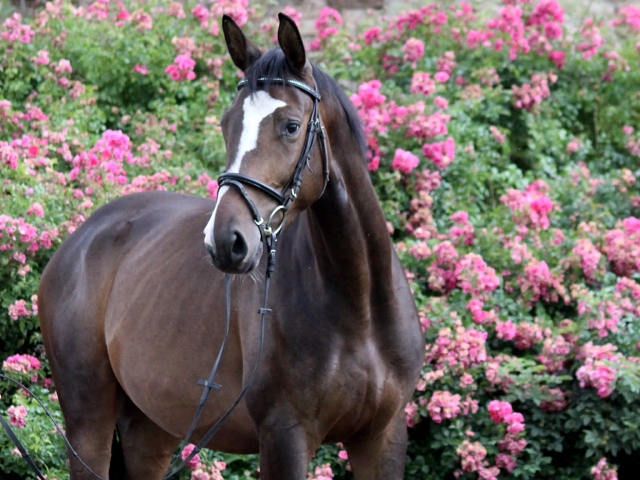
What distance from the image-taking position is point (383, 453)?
2.71 m

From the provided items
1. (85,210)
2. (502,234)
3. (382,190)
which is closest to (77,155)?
(85,210)

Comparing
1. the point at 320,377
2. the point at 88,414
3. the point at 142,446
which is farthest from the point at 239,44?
the point at 142,446

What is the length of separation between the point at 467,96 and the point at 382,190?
1.11 m

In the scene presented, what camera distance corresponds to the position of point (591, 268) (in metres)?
4.44

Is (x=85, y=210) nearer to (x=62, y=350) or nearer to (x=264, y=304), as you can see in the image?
(x=62, y=350)

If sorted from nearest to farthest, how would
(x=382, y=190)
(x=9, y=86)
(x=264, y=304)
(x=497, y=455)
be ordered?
(x=264, y=304) < (x=497, y=455) < (x=382, y=190) < (x=9, y=86)

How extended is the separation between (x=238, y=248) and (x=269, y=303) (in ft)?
1.65

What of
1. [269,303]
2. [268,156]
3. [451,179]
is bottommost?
[451,179]

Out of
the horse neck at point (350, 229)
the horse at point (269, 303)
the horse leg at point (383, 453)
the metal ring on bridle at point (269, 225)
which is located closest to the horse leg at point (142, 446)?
the horse at point (269, 303)

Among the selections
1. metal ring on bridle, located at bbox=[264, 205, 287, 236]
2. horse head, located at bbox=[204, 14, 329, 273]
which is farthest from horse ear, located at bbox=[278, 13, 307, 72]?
metal ring on bridle, located at bbox=[264, 205, 287, 236]

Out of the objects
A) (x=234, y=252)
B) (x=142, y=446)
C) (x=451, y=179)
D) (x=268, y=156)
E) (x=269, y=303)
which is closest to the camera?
(x=234, y=252)

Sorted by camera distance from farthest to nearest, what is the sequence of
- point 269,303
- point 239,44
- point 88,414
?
point 88,414
point 269,303
point 239,44

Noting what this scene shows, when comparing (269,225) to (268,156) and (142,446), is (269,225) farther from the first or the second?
(142,446)

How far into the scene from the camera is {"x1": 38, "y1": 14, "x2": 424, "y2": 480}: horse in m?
2.18
